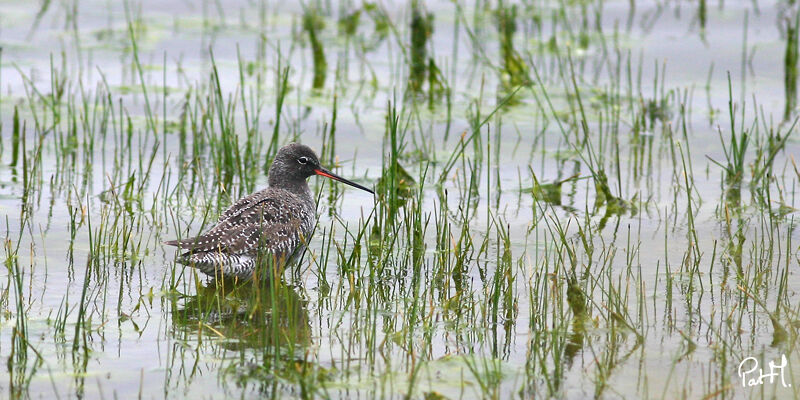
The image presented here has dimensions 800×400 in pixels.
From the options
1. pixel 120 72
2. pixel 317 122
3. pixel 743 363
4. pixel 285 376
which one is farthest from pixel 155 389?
pixel 120 72

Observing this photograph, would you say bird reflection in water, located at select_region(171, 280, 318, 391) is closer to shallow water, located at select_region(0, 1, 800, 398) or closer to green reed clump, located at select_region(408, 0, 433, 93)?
shallow water, located at select_region(0, 1, 800, 398)

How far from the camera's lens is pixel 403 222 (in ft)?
25.8

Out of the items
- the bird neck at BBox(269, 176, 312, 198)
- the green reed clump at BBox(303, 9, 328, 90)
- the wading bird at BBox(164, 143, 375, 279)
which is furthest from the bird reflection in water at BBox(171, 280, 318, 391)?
the green reed clump at BBox(303, 9, 328, 90)

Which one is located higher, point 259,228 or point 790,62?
point 790,62

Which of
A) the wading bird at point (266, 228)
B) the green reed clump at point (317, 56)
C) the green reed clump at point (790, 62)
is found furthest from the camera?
the green reed clump at point (317, 56)

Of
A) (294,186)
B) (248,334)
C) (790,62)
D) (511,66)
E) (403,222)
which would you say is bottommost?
(248,334)

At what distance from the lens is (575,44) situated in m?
13.5

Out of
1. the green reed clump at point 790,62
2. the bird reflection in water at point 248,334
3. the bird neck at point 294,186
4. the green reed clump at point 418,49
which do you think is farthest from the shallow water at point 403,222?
the bird neck at point 294,186

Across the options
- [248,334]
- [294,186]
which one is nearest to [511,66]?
[294,186]

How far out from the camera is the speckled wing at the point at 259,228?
686 centimetres

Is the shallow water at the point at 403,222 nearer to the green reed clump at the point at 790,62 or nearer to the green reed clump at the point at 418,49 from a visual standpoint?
the green reed clump at the point at 790,62

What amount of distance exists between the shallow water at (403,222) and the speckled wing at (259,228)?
0.25 m

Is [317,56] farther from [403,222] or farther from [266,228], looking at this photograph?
[266,228]

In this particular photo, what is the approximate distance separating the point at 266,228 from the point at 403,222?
105 cm
